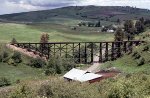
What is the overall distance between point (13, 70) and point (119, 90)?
142 feet

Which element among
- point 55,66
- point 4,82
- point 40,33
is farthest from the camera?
point 40,33

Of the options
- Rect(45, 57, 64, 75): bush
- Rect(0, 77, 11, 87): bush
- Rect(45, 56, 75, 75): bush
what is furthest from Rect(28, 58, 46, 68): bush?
Rect(0, 77, 11, 87): bush

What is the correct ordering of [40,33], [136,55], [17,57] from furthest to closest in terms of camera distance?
[40,33] < [17,57] < [136,55]

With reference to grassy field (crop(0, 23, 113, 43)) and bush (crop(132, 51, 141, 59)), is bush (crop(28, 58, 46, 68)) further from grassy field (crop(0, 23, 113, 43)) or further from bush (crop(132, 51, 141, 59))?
grassy field (crop(0, 23, 113, 43))

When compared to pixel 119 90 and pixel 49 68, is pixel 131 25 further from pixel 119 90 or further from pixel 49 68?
pixel 119 90

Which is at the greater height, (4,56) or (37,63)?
(4,56)

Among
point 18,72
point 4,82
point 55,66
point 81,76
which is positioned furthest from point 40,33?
point 81,76

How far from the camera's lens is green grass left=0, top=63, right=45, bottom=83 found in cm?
6306

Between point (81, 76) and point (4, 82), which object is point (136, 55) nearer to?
point (81, 76)

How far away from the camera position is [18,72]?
66.9 m

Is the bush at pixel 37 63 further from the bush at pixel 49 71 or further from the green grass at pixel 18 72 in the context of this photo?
the bush at pixel 49 71

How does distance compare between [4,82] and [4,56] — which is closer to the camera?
[4,82]

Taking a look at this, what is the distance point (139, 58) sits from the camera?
2344 inches

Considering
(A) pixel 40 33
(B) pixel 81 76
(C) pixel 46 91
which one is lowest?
(A) pixel 40 33
